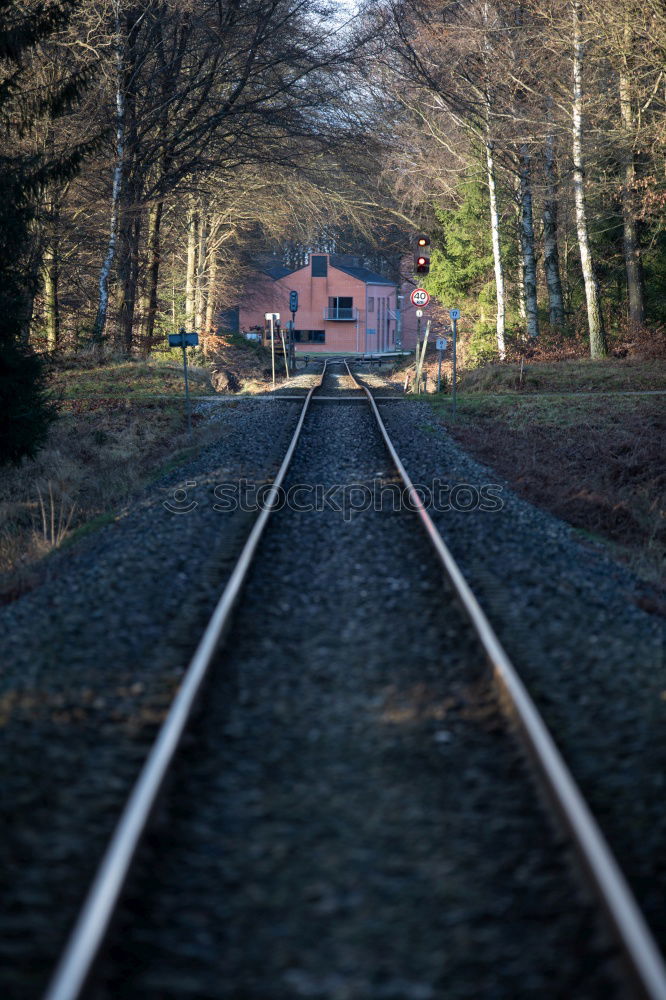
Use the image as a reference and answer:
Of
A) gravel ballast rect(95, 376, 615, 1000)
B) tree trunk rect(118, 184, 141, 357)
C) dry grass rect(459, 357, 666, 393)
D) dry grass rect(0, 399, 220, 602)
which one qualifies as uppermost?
tree trunk rect(118, 184, 141, 357)

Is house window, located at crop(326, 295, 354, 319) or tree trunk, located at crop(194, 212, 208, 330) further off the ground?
house window, located at crop(326, 295, 354, 319)

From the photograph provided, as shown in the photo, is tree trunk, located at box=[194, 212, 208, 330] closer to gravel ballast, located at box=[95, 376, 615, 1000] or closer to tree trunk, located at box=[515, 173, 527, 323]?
tree trunk, located at box=[515, 173, 527, 323]

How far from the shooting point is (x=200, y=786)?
167 inches

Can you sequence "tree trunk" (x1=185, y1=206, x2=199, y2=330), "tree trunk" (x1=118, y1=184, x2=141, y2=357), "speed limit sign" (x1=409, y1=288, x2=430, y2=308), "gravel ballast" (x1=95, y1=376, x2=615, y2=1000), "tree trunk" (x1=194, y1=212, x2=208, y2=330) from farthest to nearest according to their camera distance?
1. "tree trunk" (x1=194, y1=212, x2=208, y2=330)
2. "tree trunk" (x1=185, y1=206, x2=199, y2=330)
3. "tree trunk" (x1=118, y1=184, x2=141, y2=357)
4. "speed limit sign" (x1=409, y1=288, x2=430, y2=308)
5. "gravel ballast" (x1=95, y1=376, x2=615, y2=1000)

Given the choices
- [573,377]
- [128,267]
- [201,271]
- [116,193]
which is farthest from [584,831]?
[201,271]

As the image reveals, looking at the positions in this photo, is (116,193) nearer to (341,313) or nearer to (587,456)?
(587,456)

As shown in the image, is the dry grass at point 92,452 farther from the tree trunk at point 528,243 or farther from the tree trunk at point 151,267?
the tree trunk at point 528,243

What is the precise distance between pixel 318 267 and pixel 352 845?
7833 cm

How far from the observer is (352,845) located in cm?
380

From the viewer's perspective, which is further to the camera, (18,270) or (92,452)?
(92,452)

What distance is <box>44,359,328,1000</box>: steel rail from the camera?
285 centimetres

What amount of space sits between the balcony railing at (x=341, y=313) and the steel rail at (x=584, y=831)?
247 ft

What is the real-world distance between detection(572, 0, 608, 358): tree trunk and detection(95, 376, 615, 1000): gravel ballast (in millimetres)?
24072

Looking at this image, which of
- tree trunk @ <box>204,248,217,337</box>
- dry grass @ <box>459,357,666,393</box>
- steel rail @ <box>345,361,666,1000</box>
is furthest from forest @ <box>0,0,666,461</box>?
steel rail @ <box>345,361,666,1000</box>
